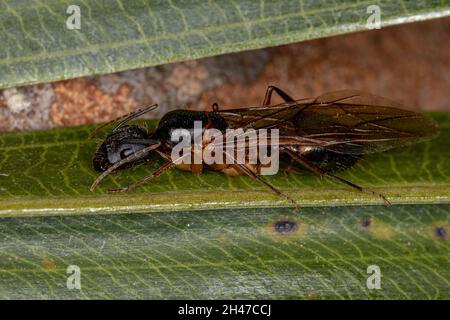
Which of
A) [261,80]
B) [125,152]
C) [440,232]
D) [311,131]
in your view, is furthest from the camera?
[261,80]

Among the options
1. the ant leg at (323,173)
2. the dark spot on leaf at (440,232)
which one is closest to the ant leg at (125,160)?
the ant leg at (323,173)

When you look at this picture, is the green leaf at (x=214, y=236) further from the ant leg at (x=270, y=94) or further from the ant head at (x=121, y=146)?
the ant leg at (x=270, y=94)

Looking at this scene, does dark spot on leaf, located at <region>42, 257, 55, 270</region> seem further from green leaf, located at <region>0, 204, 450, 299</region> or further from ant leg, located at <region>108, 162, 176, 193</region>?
ant leg, located at <region>108, 162, 176, 193</region>

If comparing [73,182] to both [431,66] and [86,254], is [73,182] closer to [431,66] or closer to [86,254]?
[86,254]

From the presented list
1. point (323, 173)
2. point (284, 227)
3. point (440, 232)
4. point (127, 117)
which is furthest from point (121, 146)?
point (440, 232)

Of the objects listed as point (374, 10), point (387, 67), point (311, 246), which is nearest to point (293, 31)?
point (374, 10)

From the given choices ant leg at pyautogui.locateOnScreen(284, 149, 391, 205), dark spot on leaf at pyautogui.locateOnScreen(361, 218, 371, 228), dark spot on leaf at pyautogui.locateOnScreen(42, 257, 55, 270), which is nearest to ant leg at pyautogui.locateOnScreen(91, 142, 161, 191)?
dark spot on leaf at pyautogui.locateOnScreen(42, 257, 55, 270)

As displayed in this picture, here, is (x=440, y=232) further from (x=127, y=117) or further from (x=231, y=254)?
(x=127, y=117)
